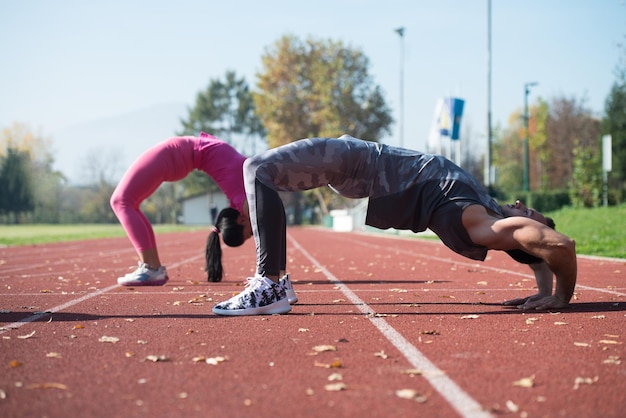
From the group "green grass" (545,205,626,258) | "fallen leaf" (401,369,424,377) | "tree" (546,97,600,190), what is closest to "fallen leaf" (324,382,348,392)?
"fallen leaf" (401,369,424,377)

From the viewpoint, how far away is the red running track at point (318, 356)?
9.05 ft

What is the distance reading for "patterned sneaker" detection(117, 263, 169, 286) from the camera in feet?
25.1

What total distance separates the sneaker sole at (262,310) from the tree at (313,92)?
151ft

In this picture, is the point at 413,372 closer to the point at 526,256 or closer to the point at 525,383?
the point at 525,383

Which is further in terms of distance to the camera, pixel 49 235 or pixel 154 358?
pixel 49 235

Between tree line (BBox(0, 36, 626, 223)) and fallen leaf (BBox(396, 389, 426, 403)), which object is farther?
tree line (BBox(0, 36, 626, 223))

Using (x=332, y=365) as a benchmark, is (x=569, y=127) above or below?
above

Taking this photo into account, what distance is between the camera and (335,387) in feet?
9.80

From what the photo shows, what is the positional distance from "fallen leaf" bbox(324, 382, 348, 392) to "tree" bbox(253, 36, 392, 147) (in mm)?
48262

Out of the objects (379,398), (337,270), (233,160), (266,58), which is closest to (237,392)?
(379,398)

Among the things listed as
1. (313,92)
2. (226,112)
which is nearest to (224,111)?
(226,112)

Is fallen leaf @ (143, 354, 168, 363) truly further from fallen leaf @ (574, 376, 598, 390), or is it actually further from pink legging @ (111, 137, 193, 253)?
pink legging @ (111, 137, 193, 253)

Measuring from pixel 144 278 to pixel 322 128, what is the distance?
44.2 meters

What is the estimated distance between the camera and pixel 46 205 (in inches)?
3605
